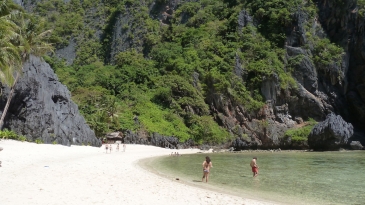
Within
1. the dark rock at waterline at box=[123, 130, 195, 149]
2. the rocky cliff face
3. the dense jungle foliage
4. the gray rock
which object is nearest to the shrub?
the rocky cliff face

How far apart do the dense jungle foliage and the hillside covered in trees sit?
6.9 inches

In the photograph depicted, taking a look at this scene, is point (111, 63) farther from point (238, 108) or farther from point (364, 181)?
point (364, 181)

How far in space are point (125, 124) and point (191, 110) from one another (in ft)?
35.8

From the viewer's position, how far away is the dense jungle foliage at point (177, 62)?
4328cm

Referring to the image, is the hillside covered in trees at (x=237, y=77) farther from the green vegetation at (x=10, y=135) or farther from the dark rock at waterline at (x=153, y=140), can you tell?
the green vegetation at (x=10, y=135)

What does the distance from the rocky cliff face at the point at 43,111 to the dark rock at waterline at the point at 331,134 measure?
96.2ft

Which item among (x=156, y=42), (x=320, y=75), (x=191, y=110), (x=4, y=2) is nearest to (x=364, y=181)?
(x=4, y=2)

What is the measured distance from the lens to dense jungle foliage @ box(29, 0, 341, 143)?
43.3 metres

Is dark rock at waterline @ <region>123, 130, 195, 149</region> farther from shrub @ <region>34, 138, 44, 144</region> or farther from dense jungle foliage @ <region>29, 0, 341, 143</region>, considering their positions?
shrub @ <region>34, 138, 44, 144</region>

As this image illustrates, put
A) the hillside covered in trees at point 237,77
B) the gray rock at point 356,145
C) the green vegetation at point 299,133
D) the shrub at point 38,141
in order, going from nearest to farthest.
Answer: the shrub at point 38,141 < the gray rock at point 356,145 < the green vegetation at point 299,133 < the hillside covered in trees at point 237,77

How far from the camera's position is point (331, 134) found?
131 ft

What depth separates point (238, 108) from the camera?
46875 mm

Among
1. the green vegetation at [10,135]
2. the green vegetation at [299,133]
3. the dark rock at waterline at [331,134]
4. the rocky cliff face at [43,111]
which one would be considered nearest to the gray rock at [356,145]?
the dark rock at waterline at [331,134]

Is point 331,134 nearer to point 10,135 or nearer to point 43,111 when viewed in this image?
point 43,111
